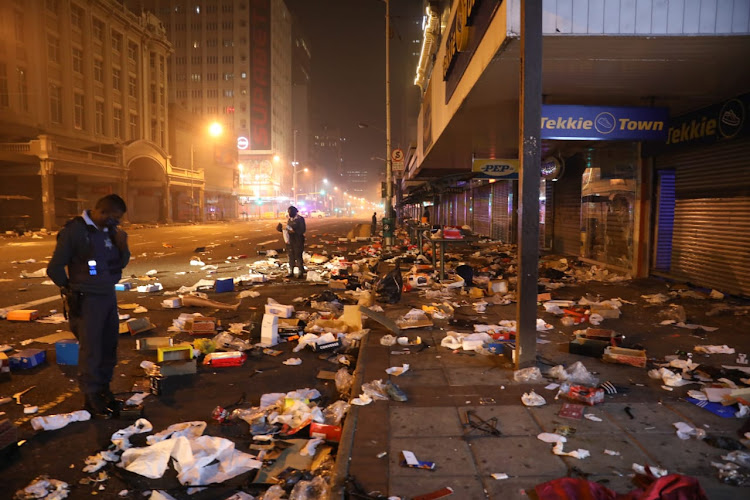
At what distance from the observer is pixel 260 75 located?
375 feet

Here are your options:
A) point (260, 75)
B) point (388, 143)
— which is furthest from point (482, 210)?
point (260, 75)

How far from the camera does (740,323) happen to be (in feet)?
22.2

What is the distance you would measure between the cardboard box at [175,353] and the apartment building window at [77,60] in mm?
46956

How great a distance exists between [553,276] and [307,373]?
25.8ft

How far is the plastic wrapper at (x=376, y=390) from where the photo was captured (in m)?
4.13

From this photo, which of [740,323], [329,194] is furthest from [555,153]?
[329,194]

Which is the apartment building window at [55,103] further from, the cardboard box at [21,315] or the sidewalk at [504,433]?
the sidewalk at [504,433]

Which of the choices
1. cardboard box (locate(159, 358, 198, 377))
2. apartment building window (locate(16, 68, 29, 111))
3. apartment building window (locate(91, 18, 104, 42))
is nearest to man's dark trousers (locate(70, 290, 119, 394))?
cardboard box (locate(159, 358, 198, 377))

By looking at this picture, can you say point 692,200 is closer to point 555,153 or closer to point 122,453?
point 555,153

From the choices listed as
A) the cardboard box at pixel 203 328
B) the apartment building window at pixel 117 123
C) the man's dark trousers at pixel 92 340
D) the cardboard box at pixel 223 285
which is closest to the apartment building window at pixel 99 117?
the apartment building window at pixel 117 123

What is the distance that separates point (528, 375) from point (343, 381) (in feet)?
5.96

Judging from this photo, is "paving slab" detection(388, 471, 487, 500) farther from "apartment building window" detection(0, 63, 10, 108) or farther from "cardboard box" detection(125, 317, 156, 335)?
"apartment building window" detection(0, 63, 10, 108)

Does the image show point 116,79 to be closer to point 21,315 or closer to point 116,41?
point 116,41

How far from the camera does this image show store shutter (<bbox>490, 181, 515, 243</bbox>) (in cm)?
2119
